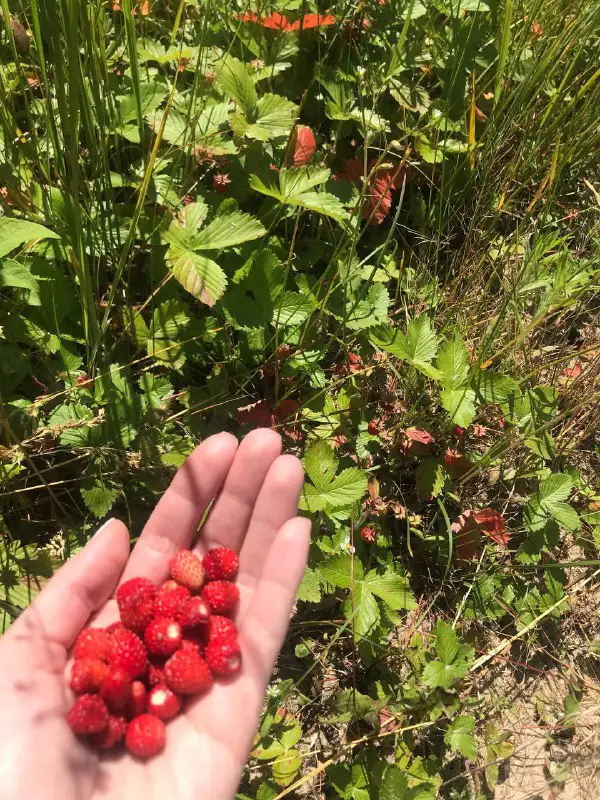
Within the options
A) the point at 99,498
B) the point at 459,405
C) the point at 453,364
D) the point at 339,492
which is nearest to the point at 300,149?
the point at 453,364

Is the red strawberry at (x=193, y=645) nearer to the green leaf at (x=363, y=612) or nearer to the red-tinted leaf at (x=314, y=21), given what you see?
the green leaf at (x=363, y=612)

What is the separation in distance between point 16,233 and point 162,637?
1.13 metres

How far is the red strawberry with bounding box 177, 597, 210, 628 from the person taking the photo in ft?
5.56

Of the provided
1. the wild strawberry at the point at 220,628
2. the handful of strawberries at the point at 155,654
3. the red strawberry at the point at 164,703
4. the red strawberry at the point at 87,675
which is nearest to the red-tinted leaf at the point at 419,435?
the handful of strawberries at the point at 155,654

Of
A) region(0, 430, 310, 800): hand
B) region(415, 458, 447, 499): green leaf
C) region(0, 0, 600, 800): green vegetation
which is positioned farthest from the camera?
region(415, 458, 447, 499): green leaf

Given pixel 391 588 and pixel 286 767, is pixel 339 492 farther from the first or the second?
pixel 286 767

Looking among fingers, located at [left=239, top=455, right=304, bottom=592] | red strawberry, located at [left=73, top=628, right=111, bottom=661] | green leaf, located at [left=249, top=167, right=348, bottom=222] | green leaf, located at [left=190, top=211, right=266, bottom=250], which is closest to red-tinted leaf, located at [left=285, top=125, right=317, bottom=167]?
green leaf, located at [left=249, top=167, right=348, bottom=222]

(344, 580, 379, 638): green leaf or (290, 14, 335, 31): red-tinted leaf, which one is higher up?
(290, 14, 335, 31): red-tinted leaf

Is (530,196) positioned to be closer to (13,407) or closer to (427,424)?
(427,424)

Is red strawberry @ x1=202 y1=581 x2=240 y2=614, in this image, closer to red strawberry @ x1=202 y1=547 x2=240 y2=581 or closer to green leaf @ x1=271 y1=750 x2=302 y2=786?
red strawberry @ x1=202 y1=547 x2=240 y2=581

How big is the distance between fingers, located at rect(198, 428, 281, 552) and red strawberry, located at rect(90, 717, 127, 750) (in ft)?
1.69

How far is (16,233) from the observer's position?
1.70 metres

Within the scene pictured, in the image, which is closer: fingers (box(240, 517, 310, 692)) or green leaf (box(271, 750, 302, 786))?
fingers (box(240, 517, 310, 692))

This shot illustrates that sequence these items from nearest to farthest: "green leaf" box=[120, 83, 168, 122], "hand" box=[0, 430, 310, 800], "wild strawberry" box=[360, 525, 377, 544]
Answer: "hand" box=[0, 430, 310, 800], "green leaf" box=[120, 83, 168, 122], "wild strawberry" box=[360, 525, 377, 544]
